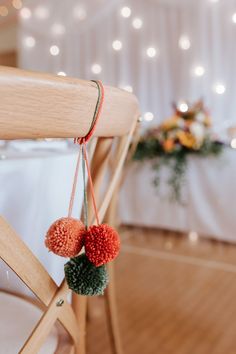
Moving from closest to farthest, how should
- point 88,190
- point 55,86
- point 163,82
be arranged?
point 55,86, point 88,190, point 163,82

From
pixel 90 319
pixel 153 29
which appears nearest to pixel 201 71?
pixel 153 29

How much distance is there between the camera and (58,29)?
13.0 feet

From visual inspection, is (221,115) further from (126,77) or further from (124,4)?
(124,4)

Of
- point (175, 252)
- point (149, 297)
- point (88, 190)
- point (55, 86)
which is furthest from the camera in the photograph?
point (175, 252)

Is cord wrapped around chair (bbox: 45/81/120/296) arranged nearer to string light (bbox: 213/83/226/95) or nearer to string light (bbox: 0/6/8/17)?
string light (bbox: 213/83/226/95)

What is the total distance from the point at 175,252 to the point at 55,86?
2.21 metres

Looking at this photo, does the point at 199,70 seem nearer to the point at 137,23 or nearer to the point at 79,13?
Result: the point at 137,23

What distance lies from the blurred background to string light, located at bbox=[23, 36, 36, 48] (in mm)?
10

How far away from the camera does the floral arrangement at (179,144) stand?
2744mm

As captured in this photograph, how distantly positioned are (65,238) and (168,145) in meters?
2.36

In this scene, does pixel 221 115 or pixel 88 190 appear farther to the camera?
pixel 221 115

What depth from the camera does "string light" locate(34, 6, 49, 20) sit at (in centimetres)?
379

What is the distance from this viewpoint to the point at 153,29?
358 cm

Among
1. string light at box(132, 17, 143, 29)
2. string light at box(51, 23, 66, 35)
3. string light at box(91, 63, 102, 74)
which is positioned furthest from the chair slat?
string light at box(51, 23, 66, 35)
